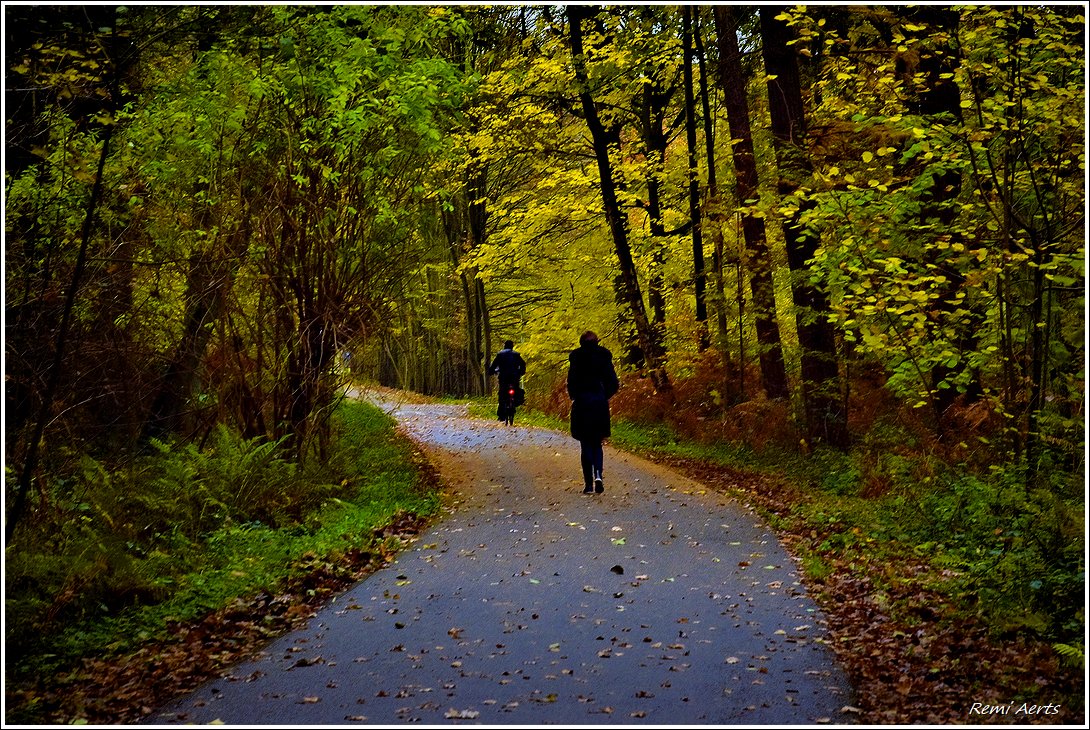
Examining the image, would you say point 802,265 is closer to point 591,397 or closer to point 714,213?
point 714,213

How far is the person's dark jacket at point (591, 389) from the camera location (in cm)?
1362

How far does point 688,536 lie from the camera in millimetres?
11328

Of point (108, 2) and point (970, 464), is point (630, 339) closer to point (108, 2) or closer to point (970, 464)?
point (970, 464)

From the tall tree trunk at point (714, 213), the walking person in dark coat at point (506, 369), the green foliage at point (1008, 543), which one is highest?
the tall tree trunk at point (714, 213)

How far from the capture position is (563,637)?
751cm

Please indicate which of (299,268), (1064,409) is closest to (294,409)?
(299,268)

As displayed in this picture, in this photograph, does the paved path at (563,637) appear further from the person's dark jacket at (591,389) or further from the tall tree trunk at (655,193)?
the tall tree trunk at (655,193)

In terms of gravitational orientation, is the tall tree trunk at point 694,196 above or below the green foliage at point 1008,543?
above

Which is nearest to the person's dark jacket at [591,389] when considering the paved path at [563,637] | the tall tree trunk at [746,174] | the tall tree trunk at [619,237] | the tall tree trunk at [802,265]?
the paved path at [563,637]

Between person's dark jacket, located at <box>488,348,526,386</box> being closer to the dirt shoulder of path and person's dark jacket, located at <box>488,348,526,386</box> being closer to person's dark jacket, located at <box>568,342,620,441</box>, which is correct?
person's dark jacket, located at <box>568,342,620,441</box>

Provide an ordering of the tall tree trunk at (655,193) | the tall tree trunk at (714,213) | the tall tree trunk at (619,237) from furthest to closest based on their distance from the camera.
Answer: the tall tree trunk at (655,193)
the tall tree trunk at (619,237)
the tall tree trunk at (714,213)

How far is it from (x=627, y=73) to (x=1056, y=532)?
17.0 metres

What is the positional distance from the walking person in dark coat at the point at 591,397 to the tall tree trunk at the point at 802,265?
3493 millimetres

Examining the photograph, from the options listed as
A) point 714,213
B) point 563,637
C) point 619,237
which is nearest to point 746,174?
point 714,213
